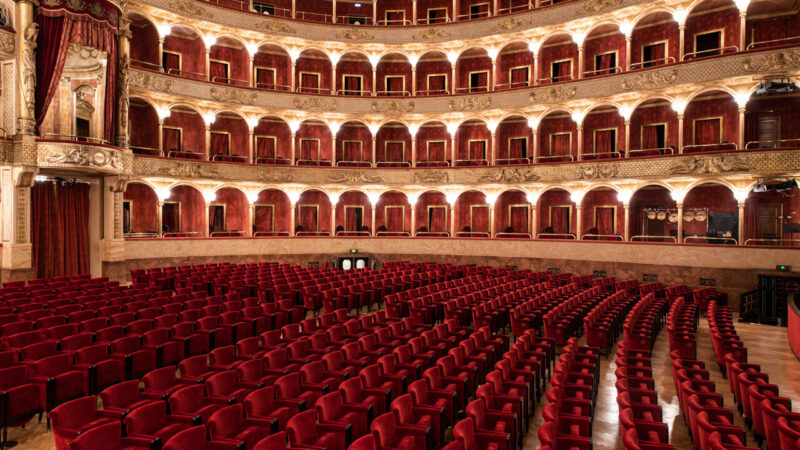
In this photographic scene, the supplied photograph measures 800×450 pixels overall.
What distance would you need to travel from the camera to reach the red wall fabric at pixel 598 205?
890 inches

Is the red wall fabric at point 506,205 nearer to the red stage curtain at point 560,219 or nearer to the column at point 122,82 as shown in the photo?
the red stage curtain at point 560,219

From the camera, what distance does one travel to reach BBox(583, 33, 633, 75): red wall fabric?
74.9 ft

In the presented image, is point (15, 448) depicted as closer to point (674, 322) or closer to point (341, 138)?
point (674, 322)

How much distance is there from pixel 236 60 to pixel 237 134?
149 inches

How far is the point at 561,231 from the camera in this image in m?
24.2

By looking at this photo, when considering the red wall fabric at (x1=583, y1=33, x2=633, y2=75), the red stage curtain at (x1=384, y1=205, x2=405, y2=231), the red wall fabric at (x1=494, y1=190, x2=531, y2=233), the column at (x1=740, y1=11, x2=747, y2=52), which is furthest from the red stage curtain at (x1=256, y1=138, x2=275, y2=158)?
the column at (x1=740, y1=11, x2=747, y2=52)

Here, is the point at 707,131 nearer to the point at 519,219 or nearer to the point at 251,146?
the point at 519,219

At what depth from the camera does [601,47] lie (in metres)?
23.3

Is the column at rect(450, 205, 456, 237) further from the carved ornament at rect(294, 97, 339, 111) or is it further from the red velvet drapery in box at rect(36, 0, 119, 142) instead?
the red velvet drapery in box at rect(36, 0, 119, 142)

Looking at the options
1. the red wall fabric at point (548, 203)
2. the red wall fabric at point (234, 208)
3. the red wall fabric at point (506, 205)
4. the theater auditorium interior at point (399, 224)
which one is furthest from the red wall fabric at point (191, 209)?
the red wall fabric at point (548, 203)

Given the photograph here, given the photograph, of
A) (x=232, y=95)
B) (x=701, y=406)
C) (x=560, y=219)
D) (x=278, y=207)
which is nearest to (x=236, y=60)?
(x=232, y=95)

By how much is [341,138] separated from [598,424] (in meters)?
22.8

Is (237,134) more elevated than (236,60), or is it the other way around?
(236,60)

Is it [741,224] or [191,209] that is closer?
[741,224]
